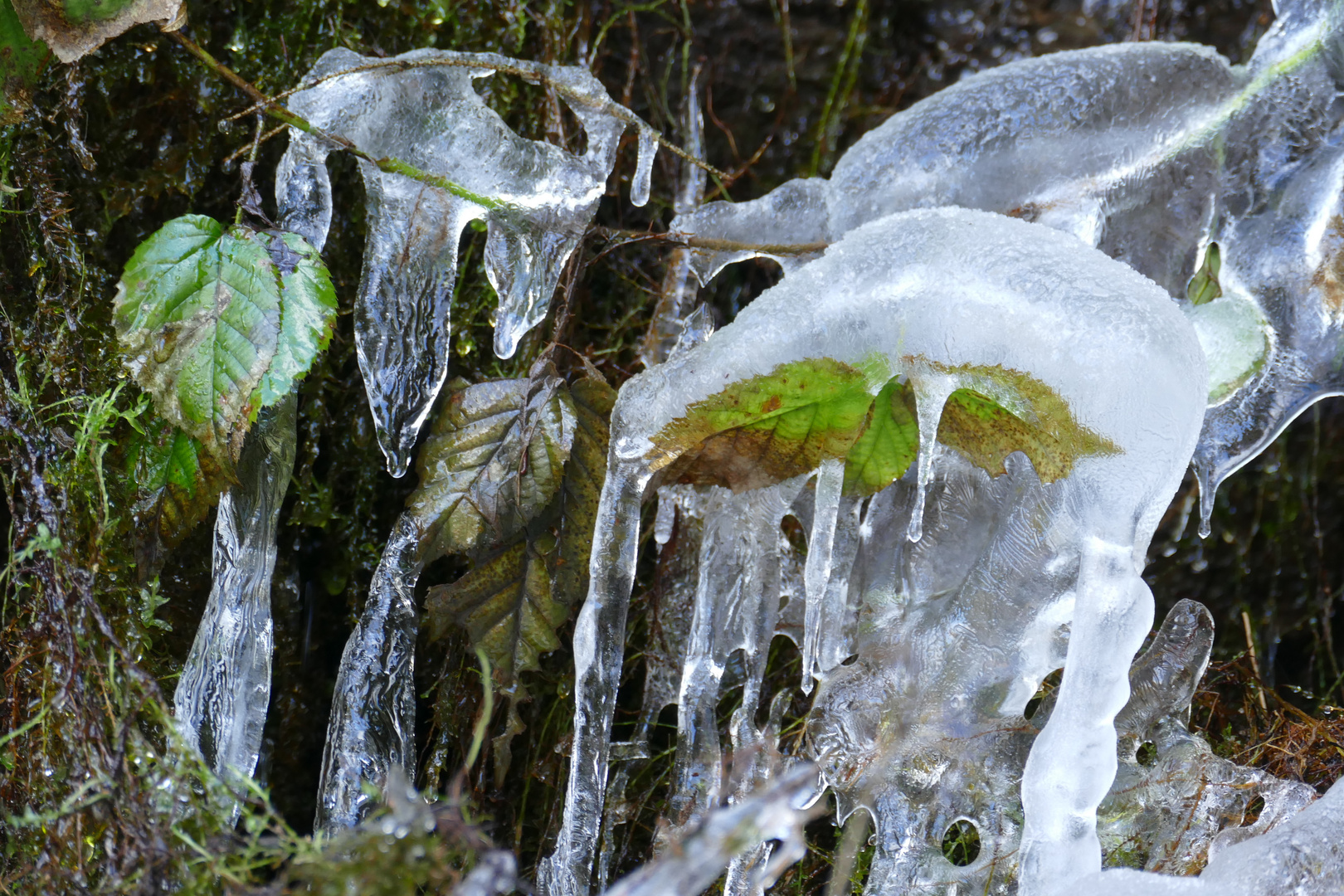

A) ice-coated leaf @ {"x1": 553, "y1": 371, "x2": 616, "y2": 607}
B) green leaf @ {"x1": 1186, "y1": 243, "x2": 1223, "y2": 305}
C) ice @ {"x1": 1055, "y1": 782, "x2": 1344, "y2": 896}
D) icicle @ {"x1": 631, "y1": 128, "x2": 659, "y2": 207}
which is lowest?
ice @ {"x1": 1055, "y1": 782, "x2": 1344, "y2": 896}

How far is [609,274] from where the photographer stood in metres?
1.62

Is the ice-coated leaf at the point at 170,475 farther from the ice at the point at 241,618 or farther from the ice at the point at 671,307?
the ice at the point at 671,307

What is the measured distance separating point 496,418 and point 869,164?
0.54 m

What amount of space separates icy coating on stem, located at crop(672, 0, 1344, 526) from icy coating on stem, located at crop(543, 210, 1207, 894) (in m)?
0.20

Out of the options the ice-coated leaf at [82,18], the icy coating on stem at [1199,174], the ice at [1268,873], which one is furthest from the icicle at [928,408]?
the ice-coated leaf at [82,18]

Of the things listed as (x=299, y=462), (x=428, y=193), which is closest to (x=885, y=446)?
(x=428, y=193)

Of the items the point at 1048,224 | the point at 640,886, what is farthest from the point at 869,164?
the point at 640,886

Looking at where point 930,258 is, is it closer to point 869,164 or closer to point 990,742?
point 869,164

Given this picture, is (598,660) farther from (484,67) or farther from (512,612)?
(484,67)

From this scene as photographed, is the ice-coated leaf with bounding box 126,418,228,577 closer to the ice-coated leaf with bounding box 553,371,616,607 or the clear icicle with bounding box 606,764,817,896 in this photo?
the ice-coated leaf with bounding box 553,371,616,607

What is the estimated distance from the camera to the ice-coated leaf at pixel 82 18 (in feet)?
4.06

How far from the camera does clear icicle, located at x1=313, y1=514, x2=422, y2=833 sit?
1271 mm

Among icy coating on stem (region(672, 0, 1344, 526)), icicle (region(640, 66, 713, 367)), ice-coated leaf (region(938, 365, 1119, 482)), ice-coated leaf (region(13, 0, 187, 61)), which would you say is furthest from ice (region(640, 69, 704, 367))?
ice-coated leaf (region(13, 0, 187, 61))

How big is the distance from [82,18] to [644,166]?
646mm
